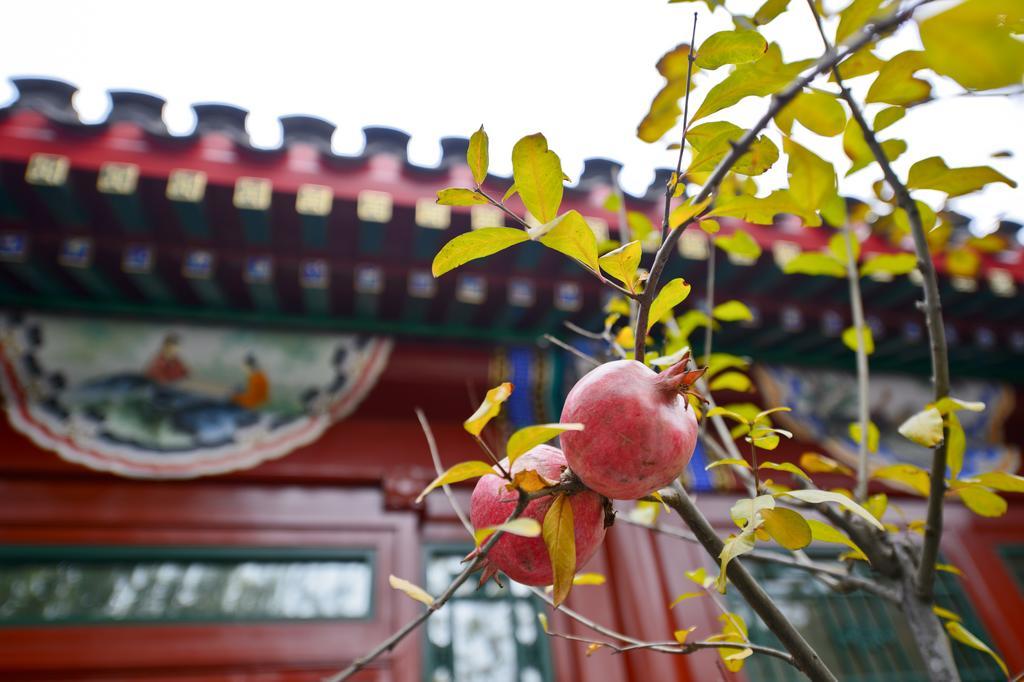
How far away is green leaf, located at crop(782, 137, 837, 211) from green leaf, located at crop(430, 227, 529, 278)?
1.03 feet

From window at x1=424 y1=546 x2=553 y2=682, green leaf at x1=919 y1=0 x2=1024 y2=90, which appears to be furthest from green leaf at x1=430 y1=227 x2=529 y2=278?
window at x1=424 y1=546 x2=553 y2=682

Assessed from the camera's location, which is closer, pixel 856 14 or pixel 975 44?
pixel 975 44

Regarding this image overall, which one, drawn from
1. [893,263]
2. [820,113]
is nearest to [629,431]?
[820,113]

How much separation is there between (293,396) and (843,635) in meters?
1.95

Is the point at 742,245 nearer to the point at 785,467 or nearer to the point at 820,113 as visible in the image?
the point at 820,113

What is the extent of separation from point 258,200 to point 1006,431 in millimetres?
3101

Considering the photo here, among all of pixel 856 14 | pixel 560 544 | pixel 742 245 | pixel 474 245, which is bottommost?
pixel 560 544

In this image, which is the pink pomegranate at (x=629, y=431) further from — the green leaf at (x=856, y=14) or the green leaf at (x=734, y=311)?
the green leaf at (x=734, y=311)

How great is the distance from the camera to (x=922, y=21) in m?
0.35

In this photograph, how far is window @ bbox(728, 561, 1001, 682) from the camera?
6.07 feet

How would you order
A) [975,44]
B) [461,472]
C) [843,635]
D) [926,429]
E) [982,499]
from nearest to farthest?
[975,44], [461,472], [926,429], [982,499], [843,635]

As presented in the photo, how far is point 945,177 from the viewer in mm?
578

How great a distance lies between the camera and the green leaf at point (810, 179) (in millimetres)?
604

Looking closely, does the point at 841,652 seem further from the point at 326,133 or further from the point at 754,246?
the point at 326,133
